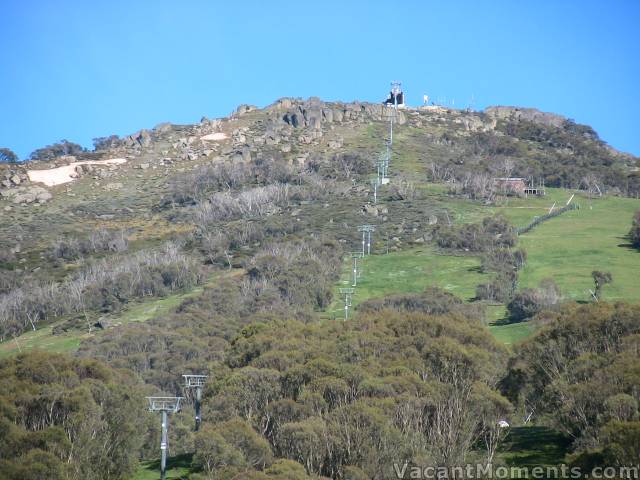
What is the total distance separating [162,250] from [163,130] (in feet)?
206

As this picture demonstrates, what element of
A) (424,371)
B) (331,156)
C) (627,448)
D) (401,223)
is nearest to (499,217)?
(401,223)

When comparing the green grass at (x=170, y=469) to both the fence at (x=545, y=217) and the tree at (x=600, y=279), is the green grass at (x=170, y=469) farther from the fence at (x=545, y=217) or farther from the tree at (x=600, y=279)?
the fence at (x=545, y=217)

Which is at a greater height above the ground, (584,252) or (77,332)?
(584,252)

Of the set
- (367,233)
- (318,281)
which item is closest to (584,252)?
(367,233)

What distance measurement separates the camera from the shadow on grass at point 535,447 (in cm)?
4069

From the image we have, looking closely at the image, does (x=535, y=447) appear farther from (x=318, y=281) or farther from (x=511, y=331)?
(x=318, y=281)

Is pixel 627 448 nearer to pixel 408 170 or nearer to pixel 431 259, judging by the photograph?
pixel 431 259

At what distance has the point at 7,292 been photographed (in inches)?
3728

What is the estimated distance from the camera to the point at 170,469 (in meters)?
46.0

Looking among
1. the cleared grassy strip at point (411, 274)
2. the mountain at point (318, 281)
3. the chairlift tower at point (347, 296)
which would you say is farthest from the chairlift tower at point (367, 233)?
the chairlift tower at point (347, 296)

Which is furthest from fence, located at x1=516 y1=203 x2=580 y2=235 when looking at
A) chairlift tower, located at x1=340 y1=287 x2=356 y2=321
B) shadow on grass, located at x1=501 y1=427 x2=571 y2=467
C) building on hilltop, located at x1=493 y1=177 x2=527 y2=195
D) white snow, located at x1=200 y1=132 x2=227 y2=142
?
white snow, located at x1=200 y1=132 x2=227 y2=142

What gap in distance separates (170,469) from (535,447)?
1573 centimetres

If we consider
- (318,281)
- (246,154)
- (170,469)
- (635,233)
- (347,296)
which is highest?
(246,154)

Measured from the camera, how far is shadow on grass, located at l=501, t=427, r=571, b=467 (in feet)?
133
